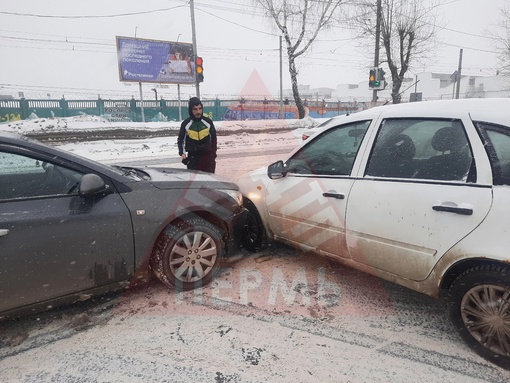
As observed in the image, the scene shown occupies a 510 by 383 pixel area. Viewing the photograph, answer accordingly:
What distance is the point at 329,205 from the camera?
3.09 m

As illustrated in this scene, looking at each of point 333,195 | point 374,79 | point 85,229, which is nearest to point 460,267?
point 333,195

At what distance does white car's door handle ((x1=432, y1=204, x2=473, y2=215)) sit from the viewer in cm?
222

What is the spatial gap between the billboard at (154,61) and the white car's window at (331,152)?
2593cm

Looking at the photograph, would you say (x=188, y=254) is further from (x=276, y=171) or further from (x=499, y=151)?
(x=499, y=151)

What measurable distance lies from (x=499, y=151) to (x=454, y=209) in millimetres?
441

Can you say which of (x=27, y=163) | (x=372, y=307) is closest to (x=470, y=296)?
(x=372, y=307)

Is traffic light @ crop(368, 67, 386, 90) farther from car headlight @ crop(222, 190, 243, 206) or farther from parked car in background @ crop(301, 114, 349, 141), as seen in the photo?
car headlight @ crop(222, 190, 243, 206)

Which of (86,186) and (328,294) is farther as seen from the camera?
Result: (328,294)

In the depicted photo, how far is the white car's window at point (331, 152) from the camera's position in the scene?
10.1 feet

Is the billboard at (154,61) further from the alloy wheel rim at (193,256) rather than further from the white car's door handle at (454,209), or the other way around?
the white car's door handle at (454,209)

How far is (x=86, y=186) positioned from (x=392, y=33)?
26160 mm

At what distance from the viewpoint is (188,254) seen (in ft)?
10.7

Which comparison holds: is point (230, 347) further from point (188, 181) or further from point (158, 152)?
point (158, 152)

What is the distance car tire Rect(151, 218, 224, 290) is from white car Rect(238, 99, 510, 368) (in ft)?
2.69
